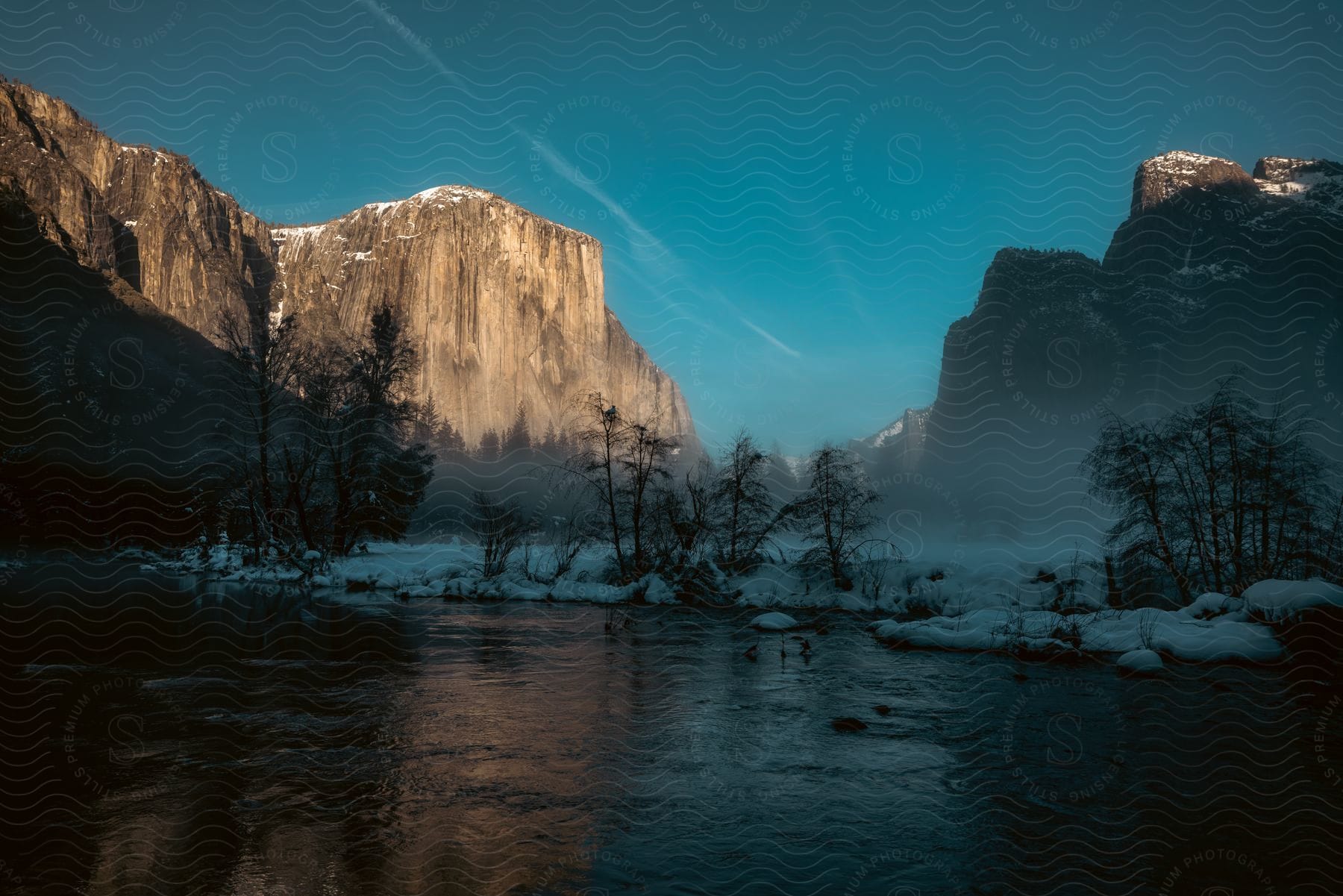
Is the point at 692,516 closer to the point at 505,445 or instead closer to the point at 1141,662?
the point at 1141,662

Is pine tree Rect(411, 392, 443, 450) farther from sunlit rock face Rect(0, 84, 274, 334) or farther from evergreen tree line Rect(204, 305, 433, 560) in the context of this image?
sunlit rock face Rect(0, 84, 274, 334)

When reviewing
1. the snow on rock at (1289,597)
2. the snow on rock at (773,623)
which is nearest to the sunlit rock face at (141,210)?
the snow on rock at (773,623)

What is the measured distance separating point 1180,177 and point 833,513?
168 metres

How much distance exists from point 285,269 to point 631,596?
17904 centimetres

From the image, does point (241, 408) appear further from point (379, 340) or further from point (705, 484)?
point (705, 484)

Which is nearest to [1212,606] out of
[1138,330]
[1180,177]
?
[1138,330]

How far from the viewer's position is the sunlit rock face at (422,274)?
13900cm

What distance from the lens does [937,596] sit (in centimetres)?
2573

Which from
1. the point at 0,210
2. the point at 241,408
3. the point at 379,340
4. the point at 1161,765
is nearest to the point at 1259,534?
the point at 1161,765

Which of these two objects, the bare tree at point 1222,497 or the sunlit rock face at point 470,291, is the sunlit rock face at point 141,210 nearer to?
the sunlit rock face at point 470,291

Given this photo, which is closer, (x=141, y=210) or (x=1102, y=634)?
(x=1102, y=634)

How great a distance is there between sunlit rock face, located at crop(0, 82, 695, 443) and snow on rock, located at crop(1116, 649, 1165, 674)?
440 feet

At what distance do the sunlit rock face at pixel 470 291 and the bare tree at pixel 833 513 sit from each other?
419 feet

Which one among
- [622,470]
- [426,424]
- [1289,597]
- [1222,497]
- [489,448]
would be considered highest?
[489,448]
